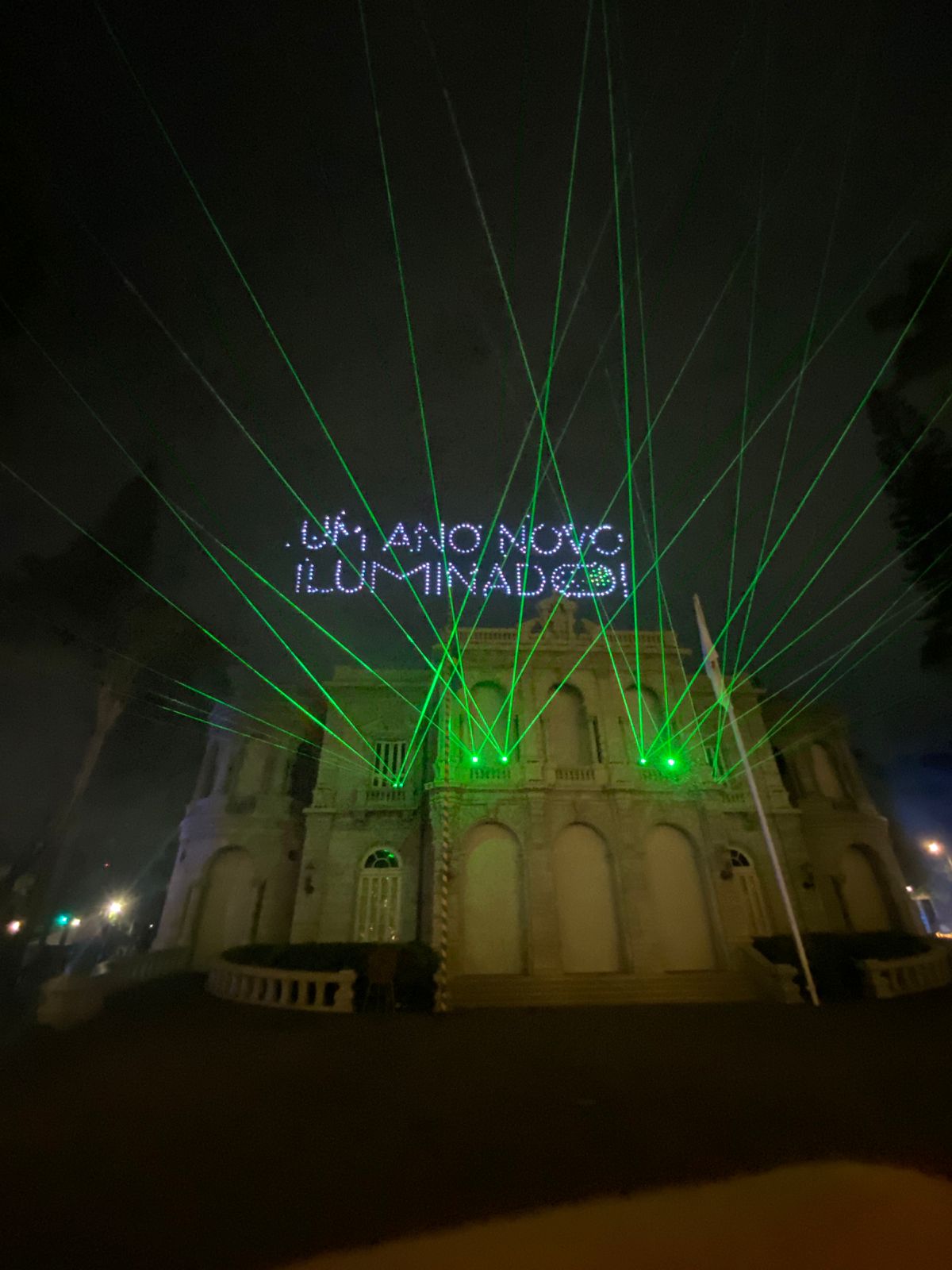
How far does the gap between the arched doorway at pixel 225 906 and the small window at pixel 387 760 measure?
6370mm

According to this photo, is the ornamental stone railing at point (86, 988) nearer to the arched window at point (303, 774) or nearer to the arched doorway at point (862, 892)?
the arched window at point (303, 774)

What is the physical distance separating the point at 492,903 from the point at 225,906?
1143 centimetres

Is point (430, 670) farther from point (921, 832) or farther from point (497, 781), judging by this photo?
point (921, 832)

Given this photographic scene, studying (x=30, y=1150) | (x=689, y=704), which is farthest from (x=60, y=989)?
(x=689, y=704)

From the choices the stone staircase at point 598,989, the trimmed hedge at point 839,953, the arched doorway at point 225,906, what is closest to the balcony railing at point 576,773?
the stone staircase at point 598,989

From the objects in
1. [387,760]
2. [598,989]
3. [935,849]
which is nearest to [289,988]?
[598,989]

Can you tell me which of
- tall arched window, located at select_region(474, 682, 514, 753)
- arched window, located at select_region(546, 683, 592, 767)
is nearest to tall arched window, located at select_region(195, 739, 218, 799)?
tall arched window, located at select_region(474, 682, 514, 753)

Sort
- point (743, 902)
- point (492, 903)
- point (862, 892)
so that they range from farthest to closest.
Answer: point (862, 892), point (743, 902), point (492, 903)

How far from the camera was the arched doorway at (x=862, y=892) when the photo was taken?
21.3 meters

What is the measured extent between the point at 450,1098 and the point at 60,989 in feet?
32.9

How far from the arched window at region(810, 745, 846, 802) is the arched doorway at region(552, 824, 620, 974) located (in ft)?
36.2

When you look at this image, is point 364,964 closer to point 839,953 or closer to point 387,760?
point 387,760

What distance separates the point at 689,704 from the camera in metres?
22.9

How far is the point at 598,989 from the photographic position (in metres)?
16.1
